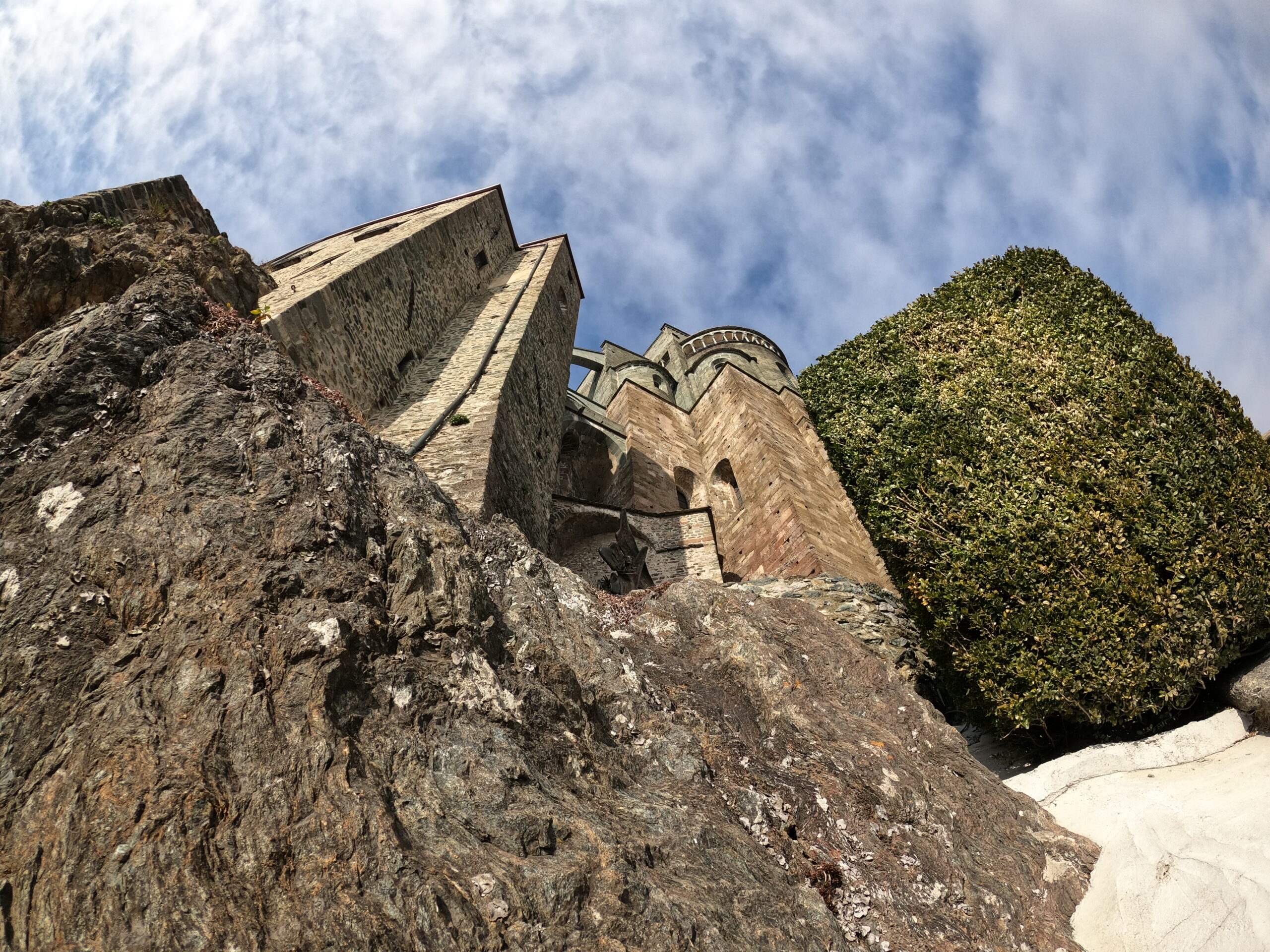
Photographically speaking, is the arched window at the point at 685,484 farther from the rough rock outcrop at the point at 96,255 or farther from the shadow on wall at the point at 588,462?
the rough rock outcrop at the point at 96,255

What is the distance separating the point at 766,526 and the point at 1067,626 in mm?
6853

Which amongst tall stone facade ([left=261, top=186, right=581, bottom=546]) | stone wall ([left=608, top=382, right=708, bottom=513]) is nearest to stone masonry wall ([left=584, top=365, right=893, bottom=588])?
stone wall ([left=608, top=382, right=708, bottom=513])

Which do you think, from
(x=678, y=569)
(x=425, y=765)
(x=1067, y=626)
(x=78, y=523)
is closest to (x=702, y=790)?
(x=425, y=765)

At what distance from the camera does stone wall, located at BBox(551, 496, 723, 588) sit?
48.7ft

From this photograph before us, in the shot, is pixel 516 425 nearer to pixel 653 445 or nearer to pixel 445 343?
pixel 445 343

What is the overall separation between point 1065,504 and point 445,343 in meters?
10.9

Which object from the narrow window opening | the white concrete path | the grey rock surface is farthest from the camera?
the narrow window opening

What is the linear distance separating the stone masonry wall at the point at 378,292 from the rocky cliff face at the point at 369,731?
14.2ft

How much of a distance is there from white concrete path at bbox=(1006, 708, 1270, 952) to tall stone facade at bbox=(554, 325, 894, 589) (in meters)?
5.54

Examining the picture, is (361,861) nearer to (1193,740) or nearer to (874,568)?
(1193,740)

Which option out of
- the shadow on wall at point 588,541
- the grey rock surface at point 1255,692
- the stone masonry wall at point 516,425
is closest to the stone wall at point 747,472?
the shadow on wall at point 588,541

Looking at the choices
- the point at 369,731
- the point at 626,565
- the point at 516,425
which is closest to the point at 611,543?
the point at 626,565

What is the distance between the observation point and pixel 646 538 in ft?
50.8

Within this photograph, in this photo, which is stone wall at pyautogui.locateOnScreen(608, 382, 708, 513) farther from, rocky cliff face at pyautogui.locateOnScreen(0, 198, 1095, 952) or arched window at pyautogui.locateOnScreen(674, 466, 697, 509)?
rocky cliff face at pyautogui.locateOnScreen(0, 198, 1095, 952)
